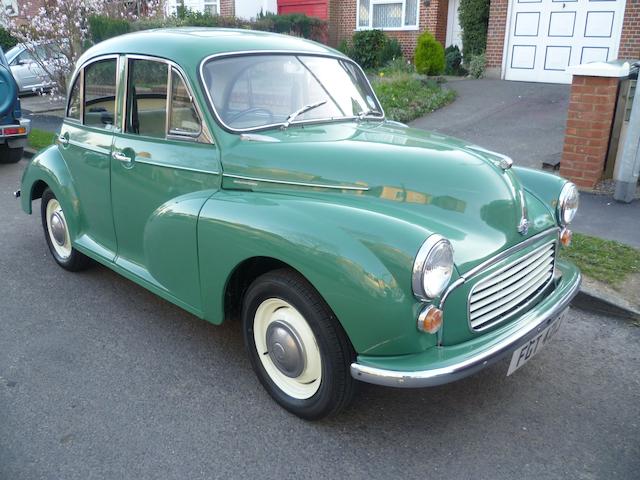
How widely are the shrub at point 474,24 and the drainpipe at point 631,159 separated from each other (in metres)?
7.91

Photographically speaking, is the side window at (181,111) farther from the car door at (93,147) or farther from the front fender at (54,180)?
the front fender at (54,180)

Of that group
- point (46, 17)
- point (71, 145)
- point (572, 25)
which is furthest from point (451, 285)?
point (46, 17)

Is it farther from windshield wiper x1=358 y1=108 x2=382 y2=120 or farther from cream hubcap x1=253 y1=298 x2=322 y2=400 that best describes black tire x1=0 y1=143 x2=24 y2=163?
cream hubcap x1=253 y1=298 x2=322 y2=400

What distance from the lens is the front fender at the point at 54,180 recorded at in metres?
4.22

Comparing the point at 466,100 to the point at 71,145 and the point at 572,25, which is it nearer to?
the point at 572,25

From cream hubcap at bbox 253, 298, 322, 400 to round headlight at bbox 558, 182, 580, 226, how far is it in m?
1.66

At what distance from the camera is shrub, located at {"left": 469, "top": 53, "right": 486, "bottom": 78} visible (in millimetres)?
12523

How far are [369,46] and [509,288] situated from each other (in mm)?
13709

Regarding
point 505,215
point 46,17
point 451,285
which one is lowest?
point 451,285

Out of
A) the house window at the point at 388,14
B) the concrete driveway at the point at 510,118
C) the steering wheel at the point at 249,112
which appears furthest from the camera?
the house window at the point at 388,14

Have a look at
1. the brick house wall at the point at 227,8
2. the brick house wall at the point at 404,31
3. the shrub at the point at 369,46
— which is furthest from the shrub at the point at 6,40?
the shrub at the point at 369,46

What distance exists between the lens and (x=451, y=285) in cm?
239

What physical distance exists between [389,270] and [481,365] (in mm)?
570

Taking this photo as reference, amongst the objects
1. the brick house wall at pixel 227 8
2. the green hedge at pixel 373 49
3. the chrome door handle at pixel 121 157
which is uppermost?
the brick house wall at pixel 227 8
